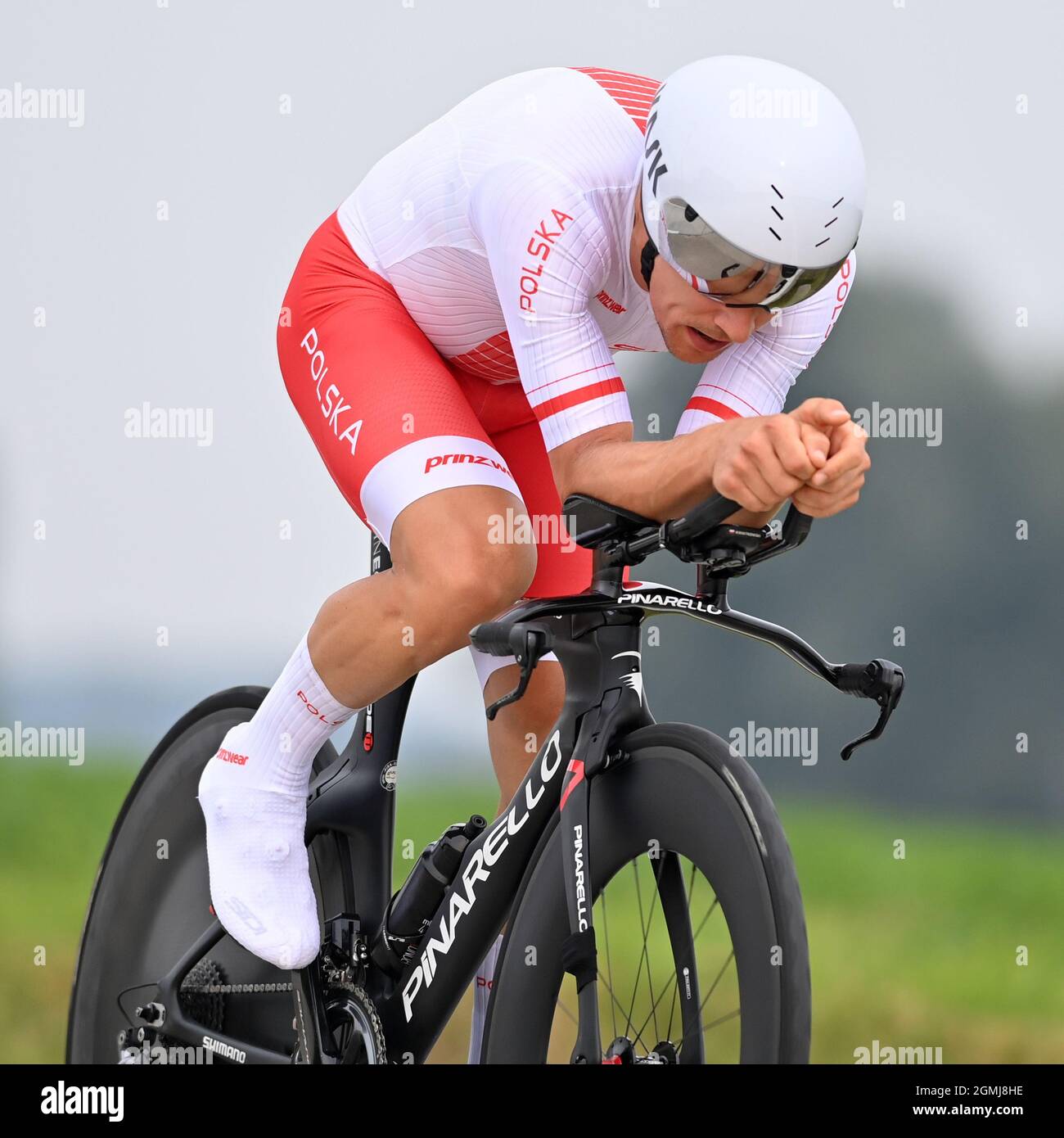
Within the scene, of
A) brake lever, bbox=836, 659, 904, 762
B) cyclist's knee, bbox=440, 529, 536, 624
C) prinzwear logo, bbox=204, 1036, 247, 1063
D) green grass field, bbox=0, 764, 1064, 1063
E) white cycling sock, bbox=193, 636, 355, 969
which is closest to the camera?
brake lever, bbox=836, 659, 904, 762

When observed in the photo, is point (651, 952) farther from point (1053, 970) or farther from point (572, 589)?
point (1053, 970)

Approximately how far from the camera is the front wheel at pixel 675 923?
4.17 ft

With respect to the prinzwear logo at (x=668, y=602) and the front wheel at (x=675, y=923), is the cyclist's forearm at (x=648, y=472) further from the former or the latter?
the front wheel at (x=675, y=923)

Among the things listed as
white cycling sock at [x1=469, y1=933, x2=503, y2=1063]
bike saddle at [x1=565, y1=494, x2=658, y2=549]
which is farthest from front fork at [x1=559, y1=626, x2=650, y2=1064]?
white cycling sock at [x1=469, y1=933, x2=503, y2=1063]

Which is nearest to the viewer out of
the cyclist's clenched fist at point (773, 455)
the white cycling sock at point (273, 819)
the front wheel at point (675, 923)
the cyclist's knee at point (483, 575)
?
the cyclist's clenched fist at point (773, 455)

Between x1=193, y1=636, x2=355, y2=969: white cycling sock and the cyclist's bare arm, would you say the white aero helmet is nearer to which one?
the cyclist's bare arm

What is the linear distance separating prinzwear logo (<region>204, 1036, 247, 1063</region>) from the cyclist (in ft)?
0.72

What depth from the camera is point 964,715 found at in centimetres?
505

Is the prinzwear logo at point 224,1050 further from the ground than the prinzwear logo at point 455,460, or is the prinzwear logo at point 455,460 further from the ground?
the prinzwear logo at point 455,460

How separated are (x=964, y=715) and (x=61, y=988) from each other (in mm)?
3318

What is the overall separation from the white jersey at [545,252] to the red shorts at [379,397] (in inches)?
1.4

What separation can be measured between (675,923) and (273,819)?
61 centimetres
